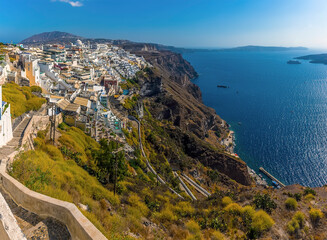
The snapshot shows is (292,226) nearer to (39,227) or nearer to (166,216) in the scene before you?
(166,216)

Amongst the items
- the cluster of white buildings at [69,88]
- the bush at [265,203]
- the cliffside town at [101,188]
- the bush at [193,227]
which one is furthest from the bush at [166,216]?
the cluster of white buildings at [69,88]

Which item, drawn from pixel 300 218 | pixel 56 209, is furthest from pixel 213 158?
pixel 56 209

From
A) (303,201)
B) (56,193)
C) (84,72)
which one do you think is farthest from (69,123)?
(84,72)

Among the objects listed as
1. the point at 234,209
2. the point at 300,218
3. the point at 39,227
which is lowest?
the point at 300,218

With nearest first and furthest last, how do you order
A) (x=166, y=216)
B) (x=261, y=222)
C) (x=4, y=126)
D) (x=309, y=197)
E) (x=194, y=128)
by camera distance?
(x=261, y=222) → (x=4, y=126) → (x=166, y=216) → (x=309, y=197) → (x=194, y=128)

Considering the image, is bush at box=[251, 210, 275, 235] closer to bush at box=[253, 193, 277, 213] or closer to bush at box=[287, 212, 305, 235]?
bush at box=[287, 212, 305, 235]

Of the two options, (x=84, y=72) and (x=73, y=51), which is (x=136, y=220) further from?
(x=73, y=51)

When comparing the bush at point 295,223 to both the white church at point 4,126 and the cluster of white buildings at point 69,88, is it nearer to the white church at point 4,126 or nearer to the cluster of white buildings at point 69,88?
the white church at point 4,126
